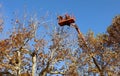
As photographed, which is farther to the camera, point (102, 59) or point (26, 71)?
point (102, 59)

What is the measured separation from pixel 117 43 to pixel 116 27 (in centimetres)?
168

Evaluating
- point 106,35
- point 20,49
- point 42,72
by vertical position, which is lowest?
point 42,72

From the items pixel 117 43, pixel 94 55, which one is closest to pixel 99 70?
pixel 94 55

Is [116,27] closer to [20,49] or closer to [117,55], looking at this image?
[117,55]

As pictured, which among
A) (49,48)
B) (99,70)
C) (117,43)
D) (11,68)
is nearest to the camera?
(11,68)

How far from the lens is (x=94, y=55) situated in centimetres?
3105

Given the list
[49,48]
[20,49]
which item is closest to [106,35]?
[49,48]

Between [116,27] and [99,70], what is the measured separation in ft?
17.4

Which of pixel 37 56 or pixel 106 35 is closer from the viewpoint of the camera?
pixel 37 56

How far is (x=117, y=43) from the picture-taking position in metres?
32.5

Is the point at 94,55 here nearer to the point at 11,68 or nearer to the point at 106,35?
the point at 106,35

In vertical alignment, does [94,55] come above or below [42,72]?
above

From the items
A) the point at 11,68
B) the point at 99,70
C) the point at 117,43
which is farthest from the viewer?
the point at 117,43

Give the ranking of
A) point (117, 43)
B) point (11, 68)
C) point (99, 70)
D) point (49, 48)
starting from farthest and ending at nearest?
point (117, 43), point (99, 70), point (49, 48), point (11, 68)
